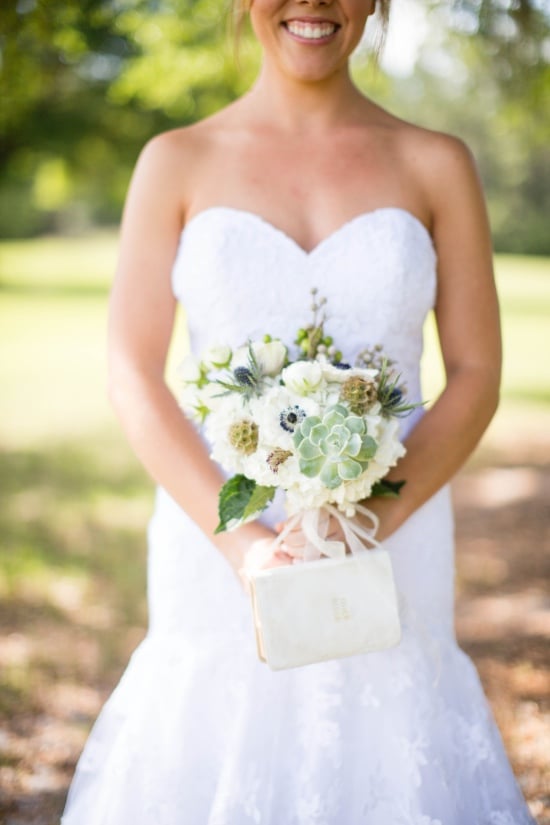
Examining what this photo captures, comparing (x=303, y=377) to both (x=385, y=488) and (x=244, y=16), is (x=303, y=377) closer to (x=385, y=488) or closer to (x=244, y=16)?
(x=385, y=488)

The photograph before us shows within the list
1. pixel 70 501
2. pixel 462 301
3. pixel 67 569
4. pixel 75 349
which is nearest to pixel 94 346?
pixel 75 349

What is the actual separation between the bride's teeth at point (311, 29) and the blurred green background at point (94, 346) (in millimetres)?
417

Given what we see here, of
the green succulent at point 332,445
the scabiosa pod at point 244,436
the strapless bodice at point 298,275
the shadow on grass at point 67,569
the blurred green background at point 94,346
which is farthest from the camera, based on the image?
the blurred green background at point 94,346

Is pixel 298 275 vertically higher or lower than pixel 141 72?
higher

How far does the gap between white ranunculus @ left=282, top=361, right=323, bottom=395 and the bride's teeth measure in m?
0.97

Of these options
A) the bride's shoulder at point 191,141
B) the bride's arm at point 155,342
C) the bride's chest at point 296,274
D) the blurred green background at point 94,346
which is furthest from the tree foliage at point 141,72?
the bride's chest at point 296,274

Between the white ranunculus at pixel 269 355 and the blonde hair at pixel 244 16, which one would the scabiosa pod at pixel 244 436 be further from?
the blonde hair at pixel 244 16

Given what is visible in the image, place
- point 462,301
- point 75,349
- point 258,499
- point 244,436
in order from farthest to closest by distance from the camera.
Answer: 1. point 75,349
2. point 462,301
3. point 258,499
4. point 244,436

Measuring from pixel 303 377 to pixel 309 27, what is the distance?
3.35 ft

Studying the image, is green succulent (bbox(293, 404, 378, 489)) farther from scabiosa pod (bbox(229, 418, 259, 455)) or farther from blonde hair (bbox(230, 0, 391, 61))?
blonde hair (bbox(230, 0, 391, 61))

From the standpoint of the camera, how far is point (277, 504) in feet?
9.12

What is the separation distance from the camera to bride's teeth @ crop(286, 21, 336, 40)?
101 inches

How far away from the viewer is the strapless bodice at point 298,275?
105 inches

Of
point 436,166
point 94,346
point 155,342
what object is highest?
point 436,166
